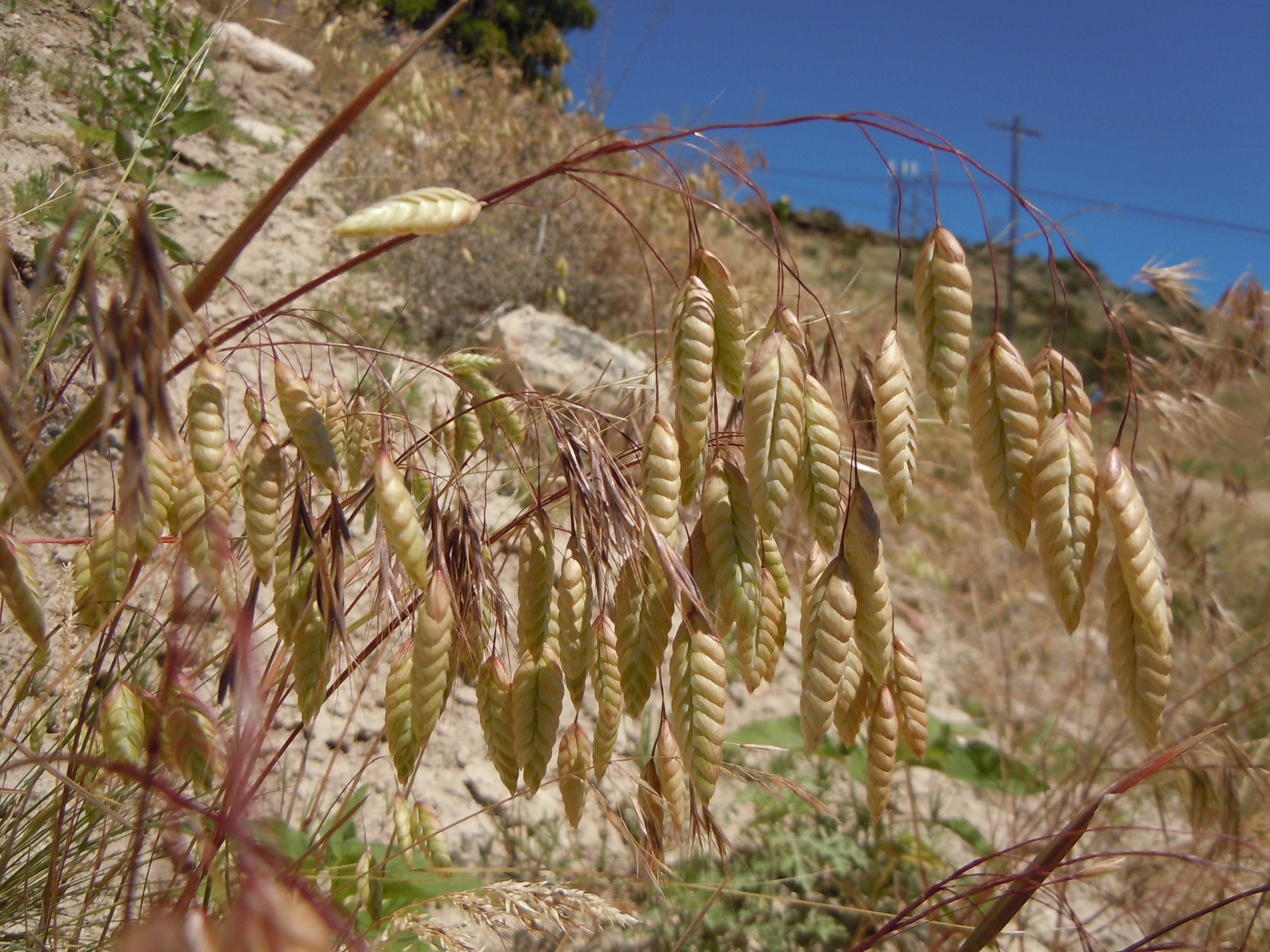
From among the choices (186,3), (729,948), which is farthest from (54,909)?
(186,3)

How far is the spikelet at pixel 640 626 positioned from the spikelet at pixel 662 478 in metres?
0.05

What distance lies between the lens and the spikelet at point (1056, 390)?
869mm

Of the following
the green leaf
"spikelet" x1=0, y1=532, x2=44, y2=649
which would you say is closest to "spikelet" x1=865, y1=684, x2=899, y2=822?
"spikelet" x1=0, y1=532, x2=44, y2=649

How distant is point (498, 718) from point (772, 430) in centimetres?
47

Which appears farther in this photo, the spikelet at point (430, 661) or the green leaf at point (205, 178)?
the green leaf at point (205, 178)

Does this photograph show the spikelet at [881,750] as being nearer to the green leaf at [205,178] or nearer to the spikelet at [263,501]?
the spikelet at [263,501]

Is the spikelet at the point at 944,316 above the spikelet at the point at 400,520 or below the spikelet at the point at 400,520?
above

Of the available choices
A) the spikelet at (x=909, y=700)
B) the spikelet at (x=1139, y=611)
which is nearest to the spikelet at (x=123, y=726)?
the spikelet at (x=909, y=700)

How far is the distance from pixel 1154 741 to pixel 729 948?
1.52 m

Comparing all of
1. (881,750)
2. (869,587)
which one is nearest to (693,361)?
(869,587)

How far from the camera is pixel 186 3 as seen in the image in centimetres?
398

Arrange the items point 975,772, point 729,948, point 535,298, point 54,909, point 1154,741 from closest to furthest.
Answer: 1. point 1154,741
2. point 54,909
3. point 729,948
4. point 975,772
5. point 535,298

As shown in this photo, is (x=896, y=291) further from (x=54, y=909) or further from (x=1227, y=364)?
(x=1227, y=364)

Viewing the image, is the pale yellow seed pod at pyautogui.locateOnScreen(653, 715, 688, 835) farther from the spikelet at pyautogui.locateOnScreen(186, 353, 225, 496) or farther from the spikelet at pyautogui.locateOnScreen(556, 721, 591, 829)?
the spikelet at pyautogui.locateOnScreen(186, 353, 225, 496)
